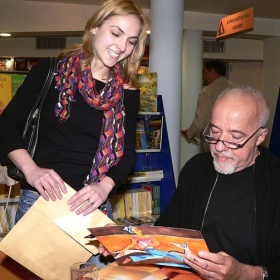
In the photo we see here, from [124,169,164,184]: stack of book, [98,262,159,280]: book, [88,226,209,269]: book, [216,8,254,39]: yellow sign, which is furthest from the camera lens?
[216,8,254,39]: yellow sign

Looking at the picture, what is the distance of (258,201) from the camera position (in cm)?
183

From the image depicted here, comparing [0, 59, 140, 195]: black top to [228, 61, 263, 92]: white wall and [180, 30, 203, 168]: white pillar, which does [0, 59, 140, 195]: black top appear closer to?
[180, 30, 203, 168]: white pillar

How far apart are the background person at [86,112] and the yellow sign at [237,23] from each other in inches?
195

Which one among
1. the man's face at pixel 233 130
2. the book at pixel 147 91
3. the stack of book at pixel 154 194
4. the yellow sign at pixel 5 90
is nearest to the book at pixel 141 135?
the book at pixel 147 91

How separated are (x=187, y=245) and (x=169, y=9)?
197 inches

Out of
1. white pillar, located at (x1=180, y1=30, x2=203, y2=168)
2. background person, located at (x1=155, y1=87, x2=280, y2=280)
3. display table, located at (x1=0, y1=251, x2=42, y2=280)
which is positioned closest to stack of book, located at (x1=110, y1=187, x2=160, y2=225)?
background person, located at (x1=155, y1=87, x2=280, y2=280)

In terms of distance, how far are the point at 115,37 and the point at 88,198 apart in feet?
2.19

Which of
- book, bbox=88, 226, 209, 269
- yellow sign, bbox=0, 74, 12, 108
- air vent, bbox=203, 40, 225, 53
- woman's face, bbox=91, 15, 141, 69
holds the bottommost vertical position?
book, bbox=88, 226, 209, 269

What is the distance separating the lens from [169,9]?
586 cm

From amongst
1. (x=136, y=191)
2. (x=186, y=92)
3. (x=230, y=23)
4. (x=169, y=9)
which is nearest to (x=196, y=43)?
(x=186, y=92)

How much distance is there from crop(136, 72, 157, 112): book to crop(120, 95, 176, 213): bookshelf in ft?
0.41

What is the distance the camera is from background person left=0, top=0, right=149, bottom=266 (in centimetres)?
179

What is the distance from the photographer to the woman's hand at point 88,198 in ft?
5.26

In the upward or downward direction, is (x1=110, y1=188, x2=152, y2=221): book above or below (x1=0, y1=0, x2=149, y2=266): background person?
below
